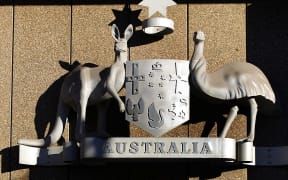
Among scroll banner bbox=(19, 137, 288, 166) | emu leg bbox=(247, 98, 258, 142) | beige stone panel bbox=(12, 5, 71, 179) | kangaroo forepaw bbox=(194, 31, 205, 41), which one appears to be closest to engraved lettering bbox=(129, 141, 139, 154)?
scroll banner bbox=(19, 137, 288, 166)

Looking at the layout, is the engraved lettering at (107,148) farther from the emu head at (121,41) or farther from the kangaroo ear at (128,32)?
the kangaroo ear at (128,32)

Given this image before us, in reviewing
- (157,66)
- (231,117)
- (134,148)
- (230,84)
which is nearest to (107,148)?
(134,148)

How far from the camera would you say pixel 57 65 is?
1400 cm

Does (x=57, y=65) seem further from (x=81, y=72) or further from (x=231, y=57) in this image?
(x=231, y=57)

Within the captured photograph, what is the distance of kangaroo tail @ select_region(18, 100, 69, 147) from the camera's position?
534 inches

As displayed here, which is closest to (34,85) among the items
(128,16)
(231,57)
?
(128,16)

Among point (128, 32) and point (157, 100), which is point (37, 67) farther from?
point (157, 100)

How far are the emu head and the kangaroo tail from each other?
0.94m

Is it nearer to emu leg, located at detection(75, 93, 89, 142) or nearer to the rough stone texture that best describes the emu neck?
the rough stone texture

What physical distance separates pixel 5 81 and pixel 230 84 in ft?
9.21

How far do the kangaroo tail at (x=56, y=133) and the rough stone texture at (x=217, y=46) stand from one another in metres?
1.53

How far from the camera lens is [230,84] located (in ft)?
43.6

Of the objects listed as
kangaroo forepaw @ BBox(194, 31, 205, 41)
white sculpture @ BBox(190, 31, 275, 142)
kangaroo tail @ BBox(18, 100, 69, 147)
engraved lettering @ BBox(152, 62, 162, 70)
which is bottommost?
kangaroo tail @ BBox(18, 100, 69, 147)

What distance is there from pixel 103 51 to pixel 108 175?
1.53m
